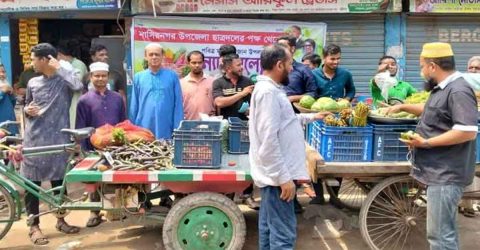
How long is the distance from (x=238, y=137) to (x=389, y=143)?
1305 millimetres

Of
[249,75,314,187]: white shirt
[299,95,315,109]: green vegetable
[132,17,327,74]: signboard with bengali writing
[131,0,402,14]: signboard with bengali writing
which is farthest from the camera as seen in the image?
[131,0,402,14]: signboard with bengali writing

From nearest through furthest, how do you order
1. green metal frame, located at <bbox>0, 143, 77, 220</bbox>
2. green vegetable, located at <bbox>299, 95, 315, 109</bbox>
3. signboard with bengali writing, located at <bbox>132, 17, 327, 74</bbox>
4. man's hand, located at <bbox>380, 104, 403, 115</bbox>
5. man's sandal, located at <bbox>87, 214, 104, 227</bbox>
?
man's hand, located at <bbox>380, 104, 403, 115</bbox>
green metal frame, located at <bbox>0, 143, 77, 220</bbox>
green vegetable, located at <bbox>299, 95, 315, 109</bbox>
man's sandal, located at <bbox>87, 214, 104, 227</bbox>
signboard with bengali writing, located at <bbox>132, 17, 327, 74</bbox>

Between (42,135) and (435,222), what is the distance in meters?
3.48

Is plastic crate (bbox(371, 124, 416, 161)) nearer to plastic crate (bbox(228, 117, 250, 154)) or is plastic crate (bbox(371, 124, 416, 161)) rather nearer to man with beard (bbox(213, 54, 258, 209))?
plastic crate (bbox(228, 117, 250, 154))

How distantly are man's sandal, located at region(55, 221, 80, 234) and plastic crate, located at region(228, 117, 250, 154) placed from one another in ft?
5.64

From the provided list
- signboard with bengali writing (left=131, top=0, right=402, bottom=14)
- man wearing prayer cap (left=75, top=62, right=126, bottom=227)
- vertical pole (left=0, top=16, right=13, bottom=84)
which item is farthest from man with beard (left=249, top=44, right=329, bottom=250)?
vertical pole (left=0, top=16, right=13, bottom=84)

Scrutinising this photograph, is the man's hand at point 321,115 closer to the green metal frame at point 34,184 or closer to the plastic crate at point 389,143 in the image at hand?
the plastic crate at point 389,143

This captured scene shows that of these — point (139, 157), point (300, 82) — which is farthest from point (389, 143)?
point (139, 157)

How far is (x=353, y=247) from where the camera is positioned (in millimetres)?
4848

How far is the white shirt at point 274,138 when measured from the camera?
11.1 feet

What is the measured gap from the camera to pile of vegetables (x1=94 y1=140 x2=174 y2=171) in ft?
13.9

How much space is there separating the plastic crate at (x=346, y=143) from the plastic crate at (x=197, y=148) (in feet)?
2.73

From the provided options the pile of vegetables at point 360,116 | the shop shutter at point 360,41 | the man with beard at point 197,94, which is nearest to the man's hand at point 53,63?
the man with beard at point 197,94

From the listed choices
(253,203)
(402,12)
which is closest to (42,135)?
(253,203)
